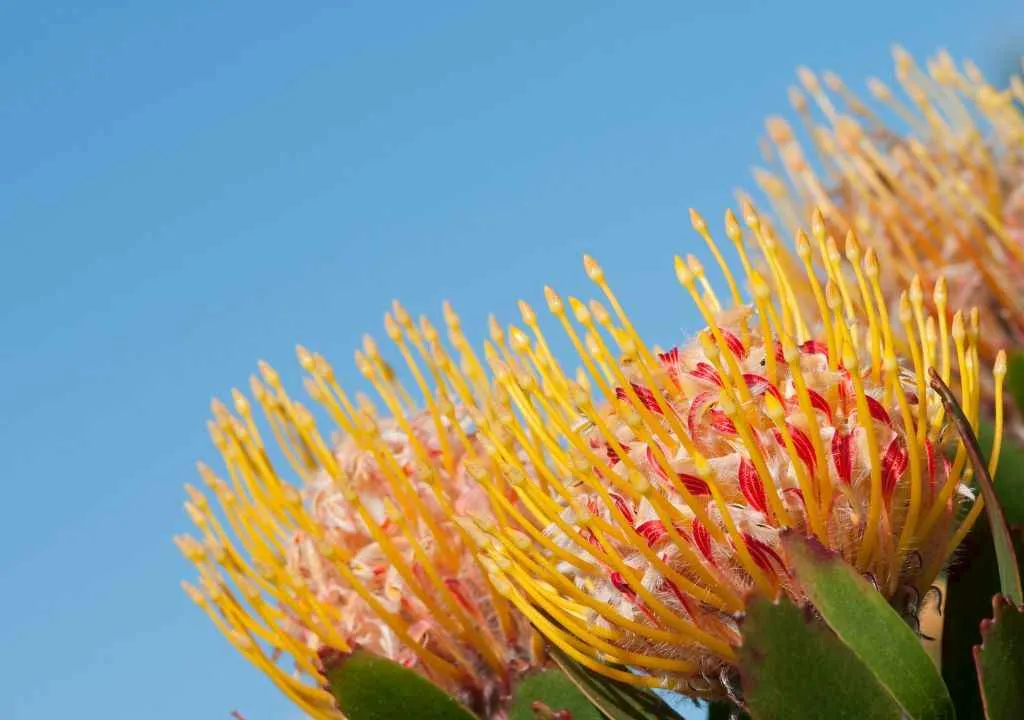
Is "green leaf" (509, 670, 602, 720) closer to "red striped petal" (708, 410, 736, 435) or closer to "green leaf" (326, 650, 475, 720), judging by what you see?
"green leaf" (326, 650, 475, 720)

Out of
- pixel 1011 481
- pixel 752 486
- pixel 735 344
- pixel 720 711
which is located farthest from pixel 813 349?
pixel 720 711

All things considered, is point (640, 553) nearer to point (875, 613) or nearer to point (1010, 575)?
point (875, 613)

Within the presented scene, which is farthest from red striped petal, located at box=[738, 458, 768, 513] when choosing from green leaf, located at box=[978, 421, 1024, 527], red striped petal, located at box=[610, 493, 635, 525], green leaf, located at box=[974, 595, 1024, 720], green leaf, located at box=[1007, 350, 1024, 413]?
green leaf, located at box=[1007, 350, 1024, 413]

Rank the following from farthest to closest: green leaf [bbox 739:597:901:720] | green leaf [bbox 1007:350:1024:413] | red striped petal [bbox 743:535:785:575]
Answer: green leaf [bbox 1007:350:1024:413] < red striped petal [bbox 743:535:785:575] < green leaf [bbox 739:597:901:720]

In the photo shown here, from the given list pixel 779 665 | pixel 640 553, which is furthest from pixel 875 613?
pixel 640 553

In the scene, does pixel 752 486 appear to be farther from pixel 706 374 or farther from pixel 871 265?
pixel 871 265

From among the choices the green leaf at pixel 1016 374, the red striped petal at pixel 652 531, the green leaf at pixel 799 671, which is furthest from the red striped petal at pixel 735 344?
the green leaf at pixel 1016 374
